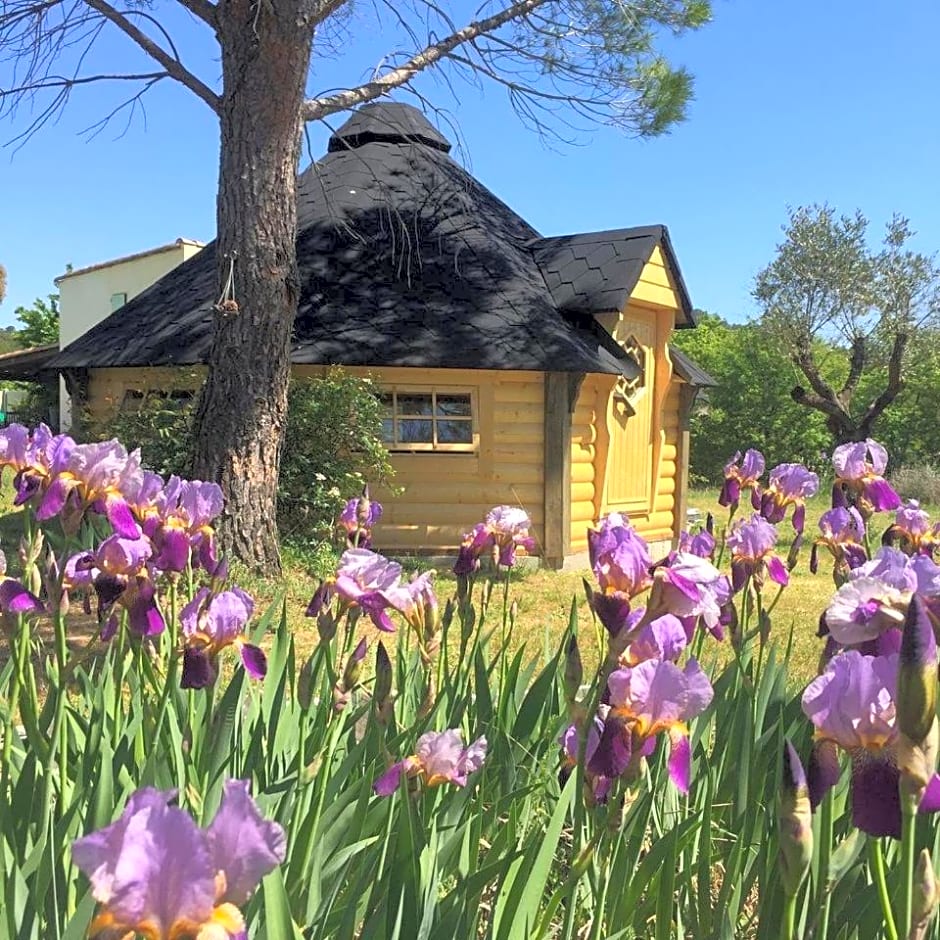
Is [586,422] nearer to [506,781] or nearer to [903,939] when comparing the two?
[506,781]

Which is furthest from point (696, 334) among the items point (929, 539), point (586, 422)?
point (929, 539)

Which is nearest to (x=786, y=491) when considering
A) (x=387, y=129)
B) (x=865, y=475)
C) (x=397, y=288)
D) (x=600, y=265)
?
(x=865, y=475)

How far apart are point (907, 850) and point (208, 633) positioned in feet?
Answer: 4.20

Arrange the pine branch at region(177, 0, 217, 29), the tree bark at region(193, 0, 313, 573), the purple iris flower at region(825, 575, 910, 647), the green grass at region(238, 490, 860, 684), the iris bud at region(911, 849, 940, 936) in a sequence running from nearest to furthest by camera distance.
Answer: the iris bud at region(911, 849, 940, 936)
the purple iris flower at region(825, 575, 910, 647)
the green grass at region(238, 490, 860, 684)
the tree bark at region(193, 0, 313, 573)
the pine branch at region(177, 0, 217, 29)

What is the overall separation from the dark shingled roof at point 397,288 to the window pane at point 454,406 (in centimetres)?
64

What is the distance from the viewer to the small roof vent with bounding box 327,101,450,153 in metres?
11.3

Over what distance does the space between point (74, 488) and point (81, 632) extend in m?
4.33

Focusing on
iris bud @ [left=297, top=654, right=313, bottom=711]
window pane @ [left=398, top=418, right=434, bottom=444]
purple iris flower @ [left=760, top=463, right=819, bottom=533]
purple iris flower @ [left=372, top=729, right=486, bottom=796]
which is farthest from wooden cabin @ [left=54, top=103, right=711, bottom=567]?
purple iris flower @ [left=372, top=729, right=486, bottom=796]

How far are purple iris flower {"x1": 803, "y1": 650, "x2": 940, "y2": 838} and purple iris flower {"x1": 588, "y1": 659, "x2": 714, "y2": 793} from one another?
0.22m

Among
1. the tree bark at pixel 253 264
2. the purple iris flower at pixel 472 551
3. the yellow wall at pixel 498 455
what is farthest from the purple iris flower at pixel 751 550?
the yellow wall at pixel 498 455

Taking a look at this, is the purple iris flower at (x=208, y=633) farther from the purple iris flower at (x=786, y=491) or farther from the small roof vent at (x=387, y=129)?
the small roof vent at (x=387, y=129)

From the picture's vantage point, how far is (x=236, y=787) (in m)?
0.72

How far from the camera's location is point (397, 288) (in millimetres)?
9609

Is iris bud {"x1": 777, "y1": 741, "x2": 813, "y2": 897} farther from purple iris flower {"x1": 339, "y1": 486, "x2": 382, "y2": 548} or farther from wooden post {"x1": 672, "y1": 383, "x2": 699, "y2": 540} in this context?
wooden post {"x1": 672, "y1": 383, "x2": 699, "y2": 540}
